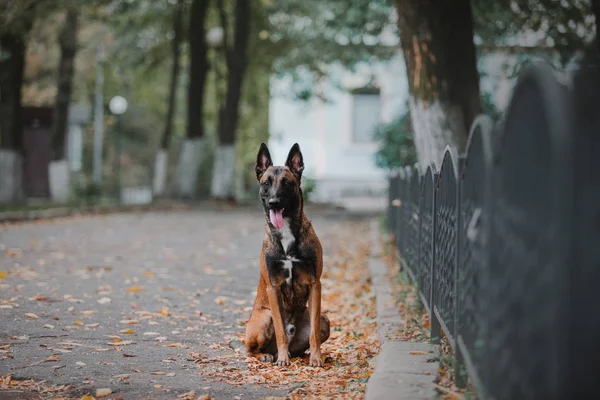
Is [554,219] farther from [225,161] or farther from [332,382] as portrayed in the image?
[225,161]

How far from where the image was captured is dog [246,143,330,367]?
6.43m

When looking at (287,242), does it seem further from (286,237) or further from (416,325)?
(416,325)

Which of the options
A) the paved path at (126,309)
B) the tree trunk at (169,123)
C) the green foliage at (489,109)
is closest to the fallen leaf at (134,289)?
the paved path at (126,309)

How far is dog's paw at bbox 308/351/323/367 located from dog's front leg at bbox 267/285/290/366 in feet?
0.57

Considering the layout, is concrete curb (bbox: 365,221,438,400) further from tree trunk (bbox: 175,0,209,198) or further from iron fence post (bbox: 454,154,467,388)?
tree trunk (bbox: 175,0,209,198)

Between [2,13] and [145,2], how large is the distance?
12.3 meters

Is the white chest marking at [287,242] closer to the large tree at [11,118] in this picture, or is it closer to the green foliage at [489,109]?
the green foliage at [489,109]

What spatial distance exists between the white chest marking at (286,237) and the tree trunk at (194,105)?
25.6 meters

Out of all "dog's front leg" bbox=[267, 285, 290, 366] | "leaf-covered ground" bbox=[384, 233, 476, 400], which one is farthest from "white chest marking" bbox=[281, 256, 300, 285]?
"leaf-covered ground" bbox=[384, 233, 476, 400]

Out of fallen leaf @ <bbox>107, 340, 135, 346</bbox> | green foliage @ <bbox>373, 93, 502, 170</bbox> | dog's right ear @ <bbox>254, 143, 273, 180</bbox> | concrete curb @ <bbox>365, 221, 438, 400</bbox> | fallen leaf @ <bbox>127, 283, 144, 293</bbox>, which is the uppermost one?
green foliage @ <bbox>373, 93, 502, 170</bbox>

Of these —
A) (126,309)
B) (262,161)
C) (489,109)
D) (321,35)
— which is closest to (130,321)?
(126,309)

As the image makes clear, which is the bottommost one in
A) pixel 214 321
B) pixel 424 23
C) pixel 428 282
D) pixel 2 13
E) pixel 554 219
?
pixel 214 321

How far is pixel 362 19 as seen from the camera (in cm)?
2539

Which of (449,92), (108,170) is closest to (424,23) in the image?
(449,92)
